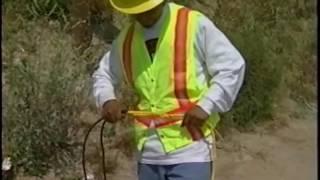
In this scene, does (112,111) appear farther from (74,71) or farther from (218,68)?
(74,71)

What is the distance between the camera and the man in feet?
12.0

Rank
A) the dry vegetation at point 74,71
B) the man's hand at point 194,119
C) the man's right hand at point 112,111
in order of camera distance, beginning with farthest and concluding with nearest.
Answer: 1. the dry vegetation at point 74,71
2. the man's right hand at point 112,111
3. the man's hand at point 194,119

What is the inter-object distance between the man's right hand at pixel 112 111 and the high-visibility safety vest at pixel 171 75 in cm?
9

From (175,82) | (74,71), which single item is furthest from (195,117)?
(74,71)

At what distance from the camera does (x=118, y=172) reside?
6.07m

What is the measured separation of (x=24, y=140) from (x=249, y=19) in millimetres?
2483

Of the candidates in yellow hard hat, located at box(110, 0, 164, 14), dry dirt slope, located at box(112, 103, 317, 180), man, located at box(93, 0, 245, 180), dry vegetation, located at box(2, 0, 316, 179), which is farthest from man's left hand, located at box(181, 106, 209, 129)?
dry dirt slope, located at box(112, 103, 317, 180)

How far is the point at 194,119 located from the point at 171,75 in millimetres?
179

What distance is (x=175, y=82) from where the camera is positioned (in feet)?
12.2

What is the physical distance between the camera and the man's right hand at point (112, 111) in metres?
3.75

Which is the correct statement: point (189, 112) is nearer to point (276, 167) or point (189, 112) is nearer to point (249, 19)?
point (276, 167)

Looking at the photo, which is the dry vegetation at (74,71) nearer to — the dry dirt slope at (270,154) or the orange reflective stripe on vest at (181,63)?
the dry dirt slope at (270,154)

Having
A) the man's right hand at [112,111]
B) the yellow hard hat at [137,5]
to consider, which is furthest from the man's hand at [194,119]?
the yellow hard hat at [137,5]

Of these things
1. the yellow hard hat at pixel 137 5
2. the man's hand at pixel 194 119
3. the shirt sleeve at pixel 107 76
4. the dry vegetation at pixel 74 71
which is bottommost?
the dry vegetation at pixel 74 71
